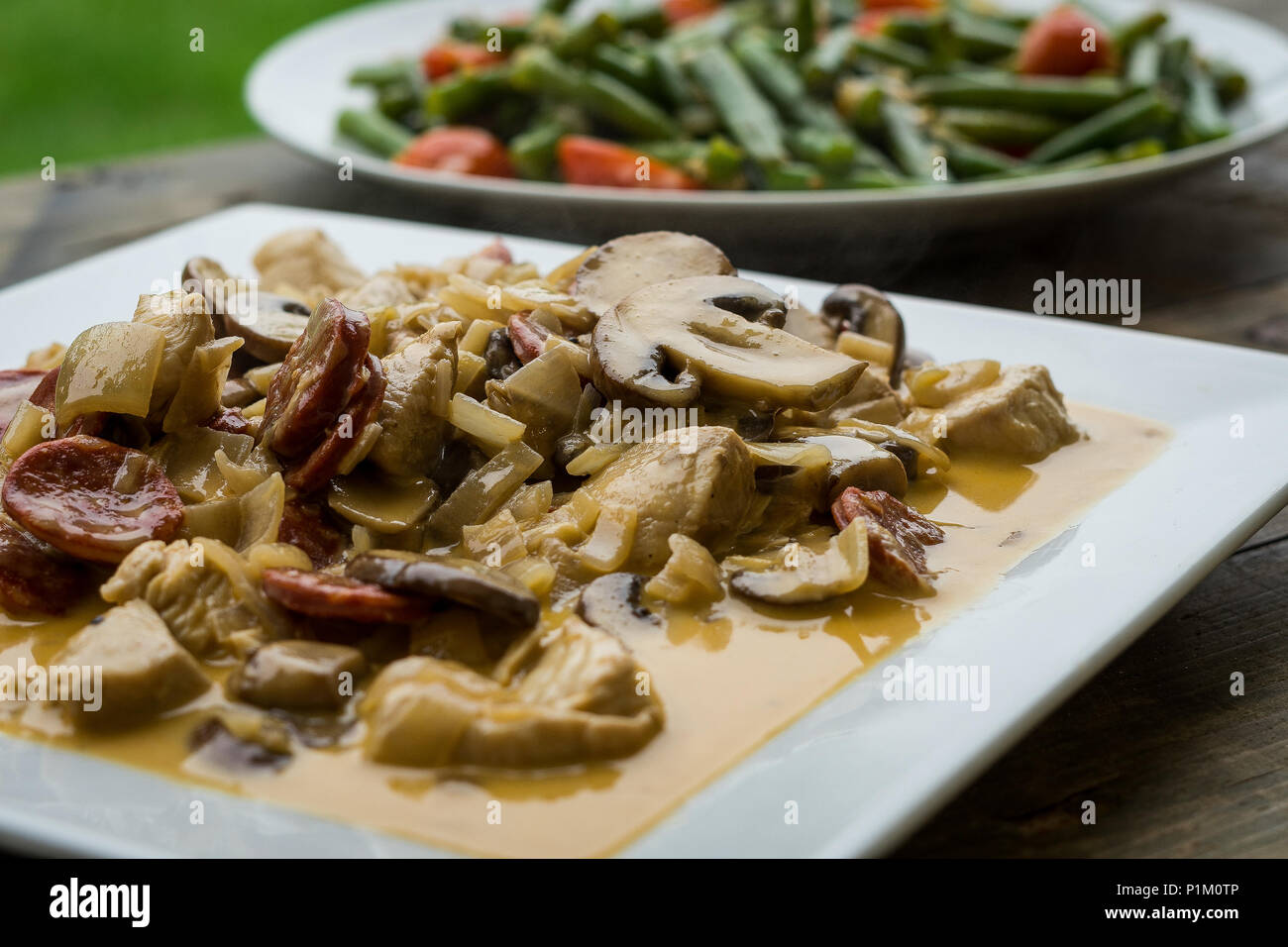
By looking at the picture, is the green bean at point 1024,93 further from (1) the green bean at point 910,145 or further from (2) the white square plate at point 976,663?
(2) the white square plate at point 976,663

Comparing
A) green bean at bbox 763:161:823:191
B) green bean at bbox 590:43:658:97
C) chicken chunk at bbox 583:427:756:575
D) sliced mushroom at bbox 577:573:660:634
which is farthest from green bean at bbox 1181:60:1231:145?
sliced mushroom at bbox 577:573:660:634

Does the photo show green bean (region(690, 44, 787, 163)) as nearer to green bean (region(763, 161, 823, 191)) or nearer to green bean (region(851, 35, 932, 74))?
green bean (region(763, 161, 823, 191))

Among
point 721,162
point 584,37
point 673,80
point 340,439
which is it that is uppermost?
point 584,37

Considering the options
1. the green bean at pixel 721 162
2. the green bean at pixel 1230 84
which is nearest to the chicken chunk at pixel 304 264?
the green bean at pixel 721 162

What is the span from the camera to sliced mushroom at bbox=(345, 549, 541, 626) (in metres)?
2.49

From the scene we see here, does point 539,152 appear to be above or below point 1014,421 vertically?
above

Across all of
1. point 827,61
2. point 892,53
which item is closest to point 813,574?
point 827,61

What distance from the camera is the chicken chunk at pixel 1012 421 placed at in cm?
338

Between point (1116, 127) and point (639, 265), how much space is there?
3694 mm

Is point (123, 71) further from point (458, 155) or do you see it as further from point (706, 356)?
point (706, 356)

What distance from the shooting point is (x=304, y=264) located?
4.27 m

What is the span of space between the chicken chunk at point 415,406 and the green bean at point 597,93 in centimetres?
364

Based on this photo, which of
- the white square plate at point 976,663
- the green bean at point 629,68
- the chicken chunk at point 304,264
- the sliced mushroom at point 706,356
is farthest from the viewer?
the green bean at point 629,68

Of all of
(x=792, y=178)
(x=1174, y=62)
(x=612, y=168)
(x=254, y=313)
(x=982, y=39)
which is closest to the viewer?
(x=254, y=313)
